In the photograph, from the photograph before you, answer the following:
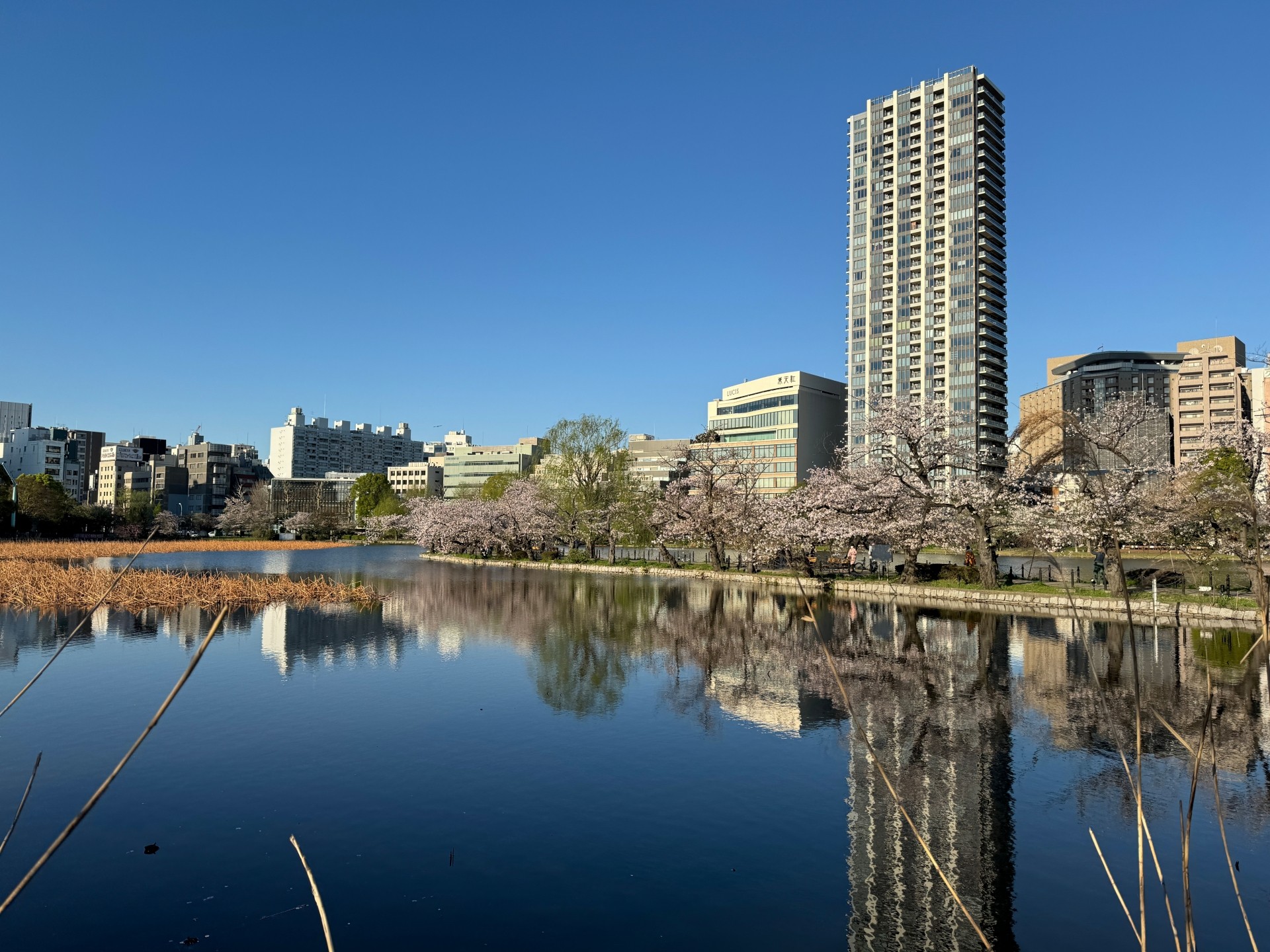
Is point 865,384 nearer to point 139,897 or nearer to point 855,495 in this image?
point 855,495

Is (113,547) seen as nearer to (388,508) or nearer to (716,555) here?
(388,508)

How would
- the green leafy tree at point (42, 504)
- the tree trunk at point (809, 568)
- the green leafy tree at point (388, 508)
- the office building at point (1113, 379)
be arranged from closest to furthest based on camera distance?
the tree trunk at point (809, 568)
the green leafy tree at point (42, 504)
the green leafy tree at point (388, 508)
the office building at point (1113, 379)

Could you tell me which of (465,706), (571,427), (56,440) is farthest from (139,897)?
(56,440)

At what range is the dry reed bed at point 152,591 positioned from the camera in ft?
111

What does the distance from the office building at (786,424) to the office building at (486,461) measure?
55500 mm

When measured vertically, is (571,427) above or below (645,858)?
above

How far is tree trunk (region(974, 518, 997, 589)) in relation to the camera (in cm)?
3747

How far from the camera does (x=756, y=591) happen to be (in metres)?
43.1

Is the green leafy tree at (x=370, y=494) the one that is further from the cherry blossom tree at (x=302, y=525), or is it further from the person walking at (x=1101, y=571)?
the person walking at (x=1101, y=571)

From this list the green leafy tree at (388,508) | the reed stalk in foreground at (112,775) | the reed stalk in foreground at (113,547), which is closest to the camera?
the reed stalk in foreground at (112,775)

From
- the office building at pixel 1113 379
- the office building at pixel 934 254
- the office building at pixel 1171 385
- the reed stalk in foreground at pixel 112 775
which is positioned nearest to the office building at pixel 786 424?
the office building at pixel 934 254

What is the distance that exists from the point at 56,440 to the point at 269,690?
179 meters

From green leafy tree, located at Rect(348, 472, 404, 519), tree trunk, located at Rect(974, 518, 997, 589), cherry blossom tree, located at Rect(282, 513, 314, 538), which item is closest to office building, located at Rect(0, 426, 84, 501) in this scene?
cherry blossom tree, located at Rect(282, 513, 314, 538)

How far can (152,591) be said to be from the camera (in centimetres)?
3534
